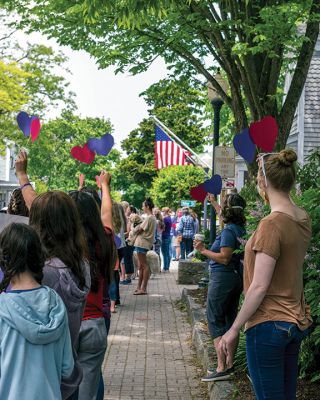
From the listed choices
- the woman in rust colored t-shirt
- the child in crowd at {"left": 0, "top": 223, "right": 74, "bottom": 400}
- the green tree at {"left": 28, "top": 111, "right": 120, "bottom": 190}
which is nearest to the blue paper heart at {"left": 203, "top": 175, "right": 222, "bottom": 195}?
the woman in rust colored t-shirt

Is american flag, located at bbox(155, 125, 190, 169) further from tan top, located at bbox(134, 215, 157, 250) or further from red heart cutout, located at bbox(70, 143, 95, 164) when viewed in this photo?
red heart cutout, located at bbox(70, 143, 95, 164)

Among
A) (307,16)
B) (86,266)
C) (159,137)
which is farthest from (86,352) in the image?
(159,137)

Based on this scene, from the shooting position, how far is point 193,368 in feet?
29.0

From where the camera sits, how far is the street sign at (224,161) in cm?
1513

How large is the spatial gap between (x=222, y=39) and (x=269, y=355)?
10720 millimetres

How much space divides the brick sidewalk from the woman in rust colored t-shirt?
11.5 ft

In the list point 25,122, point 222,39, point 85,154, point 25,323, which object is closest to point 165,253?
point 222,39

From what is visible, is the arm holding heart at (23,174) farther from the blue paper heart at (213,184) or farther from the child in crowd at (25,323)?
the blue paper heart at (213,184)

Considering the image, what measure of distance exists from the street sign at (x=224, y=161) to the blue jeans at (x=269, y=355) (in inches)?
437

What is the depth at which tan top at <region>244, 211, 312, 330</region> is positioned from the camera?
404 cm

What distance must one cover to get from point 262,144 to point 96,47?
30.1ft

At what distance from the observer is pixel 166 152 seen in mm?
26531

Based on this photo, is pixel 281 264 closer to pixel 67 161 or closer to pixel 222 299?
pixel 222 299

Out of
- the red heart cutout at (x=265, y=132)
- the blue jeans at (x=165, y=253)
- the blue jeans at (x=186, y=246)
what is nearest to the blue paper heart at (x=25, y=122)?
the red heart cutout at (x=265, y=132)
